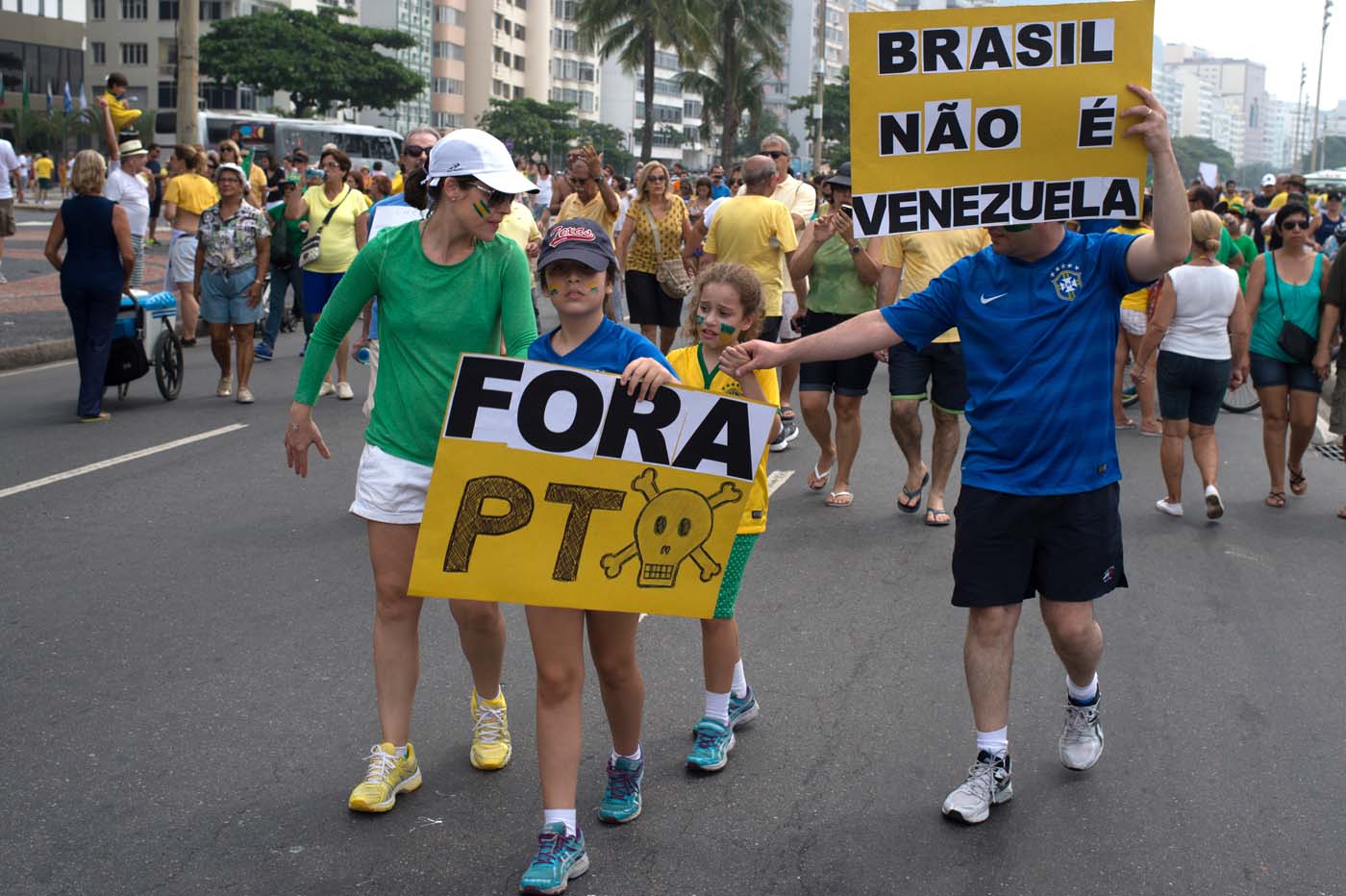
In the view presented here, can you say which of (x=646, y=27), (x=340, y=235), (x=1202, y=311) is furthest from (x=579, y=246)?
(x=646, y=27)

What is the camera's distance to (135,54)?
9162cm

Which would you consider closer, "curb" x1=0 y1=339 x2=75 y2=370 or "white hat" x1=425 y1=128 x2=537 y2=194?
"white hat" x1=425 y1=128 x2=537 y2=194

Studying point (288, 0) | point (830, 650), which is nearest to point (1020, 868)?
point (830, 650)

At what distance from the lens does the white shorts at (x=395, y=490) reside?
4.28m

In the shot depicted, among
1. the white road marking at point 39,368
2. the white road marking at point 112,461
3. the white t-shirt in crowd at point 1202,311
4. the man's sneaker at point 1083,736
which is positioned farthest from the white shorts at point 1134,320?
the white road marking at point 39,368

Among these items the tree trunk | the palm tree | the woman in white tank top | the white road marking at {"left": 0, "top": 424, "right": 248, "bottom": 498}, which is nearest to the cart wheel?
the white road marking at {"left": 0, "top": 424, "right": 248, "bottom": 498}

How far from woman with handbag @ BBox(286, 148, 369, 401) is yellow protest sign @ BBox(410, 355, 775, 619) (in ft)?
24.4

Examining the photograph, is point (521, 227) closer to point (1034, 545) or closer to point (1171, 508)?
point (1171, 508)

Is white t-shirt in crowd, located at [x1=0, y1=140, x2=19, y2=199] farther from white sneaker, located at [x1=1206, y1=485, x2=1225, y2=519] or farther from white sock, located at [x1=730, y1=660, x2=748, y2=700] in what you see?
white sock, located at [x1=730, y1=660, x2=748, y2=700]

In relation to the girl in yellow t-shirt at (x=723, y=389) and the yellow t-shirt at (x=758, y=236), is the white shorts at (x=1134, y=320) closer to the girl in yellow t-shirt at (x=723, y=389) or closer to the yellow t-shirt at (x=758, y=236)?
the yellow t-shirt at (x=758, y=236)

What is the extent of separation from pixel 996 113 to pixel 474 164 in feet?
5.08

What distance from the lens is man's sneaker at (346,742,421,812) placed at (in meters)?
4.19

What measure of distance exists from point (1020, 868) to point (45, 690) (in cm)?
340

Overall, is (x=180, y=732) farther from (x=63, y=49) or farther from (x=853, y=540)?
(x=63, y=49)
